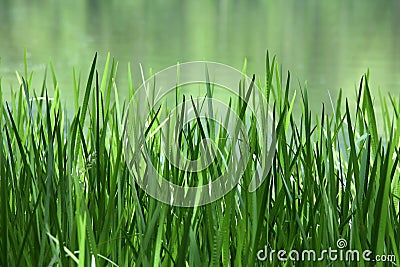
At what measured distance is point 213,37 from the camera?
803 centimetres

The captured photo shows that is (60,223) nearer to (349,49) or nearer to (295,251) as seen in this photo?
(295,251)

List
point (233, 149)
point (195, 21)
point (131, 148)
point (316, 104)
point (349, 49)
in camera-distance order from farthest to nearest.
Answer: point (195, 21) → point (349, 49) → point (316, 104) → point (131, 148) → point (233, 149)

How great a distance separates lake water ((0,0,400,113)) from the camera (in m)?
5.77

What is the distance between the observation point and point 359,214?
86cm

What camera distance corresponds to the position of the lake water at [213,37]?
577 cm

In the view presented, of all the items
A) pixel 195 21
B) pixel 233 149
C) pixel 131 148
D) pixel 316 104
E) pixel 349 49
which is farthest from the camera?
pixel 195 21

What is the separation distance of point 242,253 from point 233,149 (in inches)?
5.2

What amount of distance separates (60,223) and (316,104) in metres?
4.04

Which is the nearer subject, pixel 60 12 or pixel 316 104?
pixel 316 104

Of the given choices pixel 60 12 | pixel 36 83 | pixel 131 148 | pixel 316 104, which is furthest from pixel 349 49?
pixel 131 148

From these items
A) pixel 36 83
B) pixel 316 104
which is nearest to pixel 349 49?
pixel 316 104

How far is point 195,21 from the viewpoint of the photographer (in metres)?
9.77

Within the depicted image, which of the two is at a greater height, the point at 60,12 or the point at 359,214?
the point at 60,12

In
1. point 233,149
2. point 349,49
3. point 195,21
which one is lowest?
point 233,149
